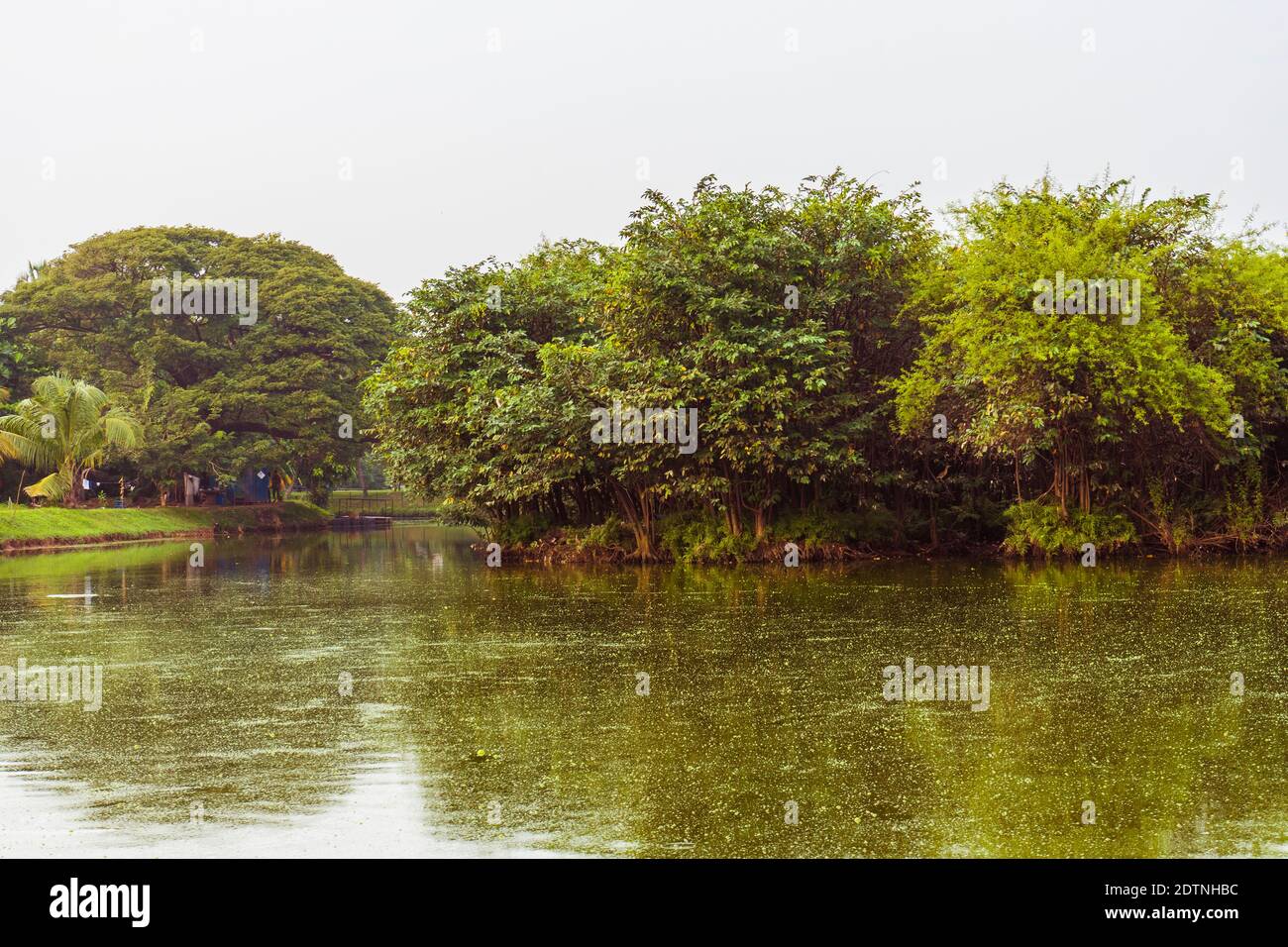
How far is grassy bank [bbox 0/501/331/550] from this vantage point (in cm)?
4066

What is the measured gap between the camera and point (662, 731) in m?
8.91

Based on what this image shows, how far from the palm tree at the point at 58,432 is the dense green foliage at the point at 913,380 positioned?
73.6 feet

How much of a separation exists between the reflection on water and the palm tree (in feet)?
99.1

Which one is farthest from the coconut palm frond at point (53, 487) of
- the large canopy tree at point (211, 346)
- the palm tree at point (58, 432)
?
the large canopy tree at point (211, 346)

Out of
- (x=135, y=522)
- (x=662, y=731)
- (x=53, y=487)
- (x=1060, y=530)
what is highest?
(x=53, y=487)

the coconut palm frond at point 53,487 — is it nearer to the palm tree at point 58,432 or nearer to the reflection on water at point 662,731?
the palm tree at point 58,432

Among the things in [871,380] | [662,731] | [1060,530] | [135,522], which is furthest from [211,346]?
[662,731]

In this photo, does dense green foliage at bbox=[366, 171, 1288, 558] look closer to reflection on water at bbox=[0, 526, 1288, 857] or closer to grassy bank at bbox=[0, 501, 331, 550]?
reflection on water at bbox=[0, 526, 1288, 857]

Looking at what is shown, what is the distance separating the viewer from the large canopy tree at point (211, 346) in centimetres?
5359

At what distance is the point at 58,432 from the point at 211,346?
37.9 ft

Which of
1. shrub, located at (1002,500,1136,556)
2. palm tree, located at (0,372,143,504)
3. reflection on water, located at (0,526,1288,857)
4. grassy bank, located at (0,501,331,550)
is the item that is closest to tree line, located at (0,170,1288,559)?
shrub, located at (1002,500,1136,556)

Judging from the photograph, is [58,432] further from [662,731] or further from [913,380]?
[662,731]

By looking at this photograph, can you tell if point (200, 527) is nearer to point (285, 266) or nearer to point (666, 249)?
point (285, 266)
